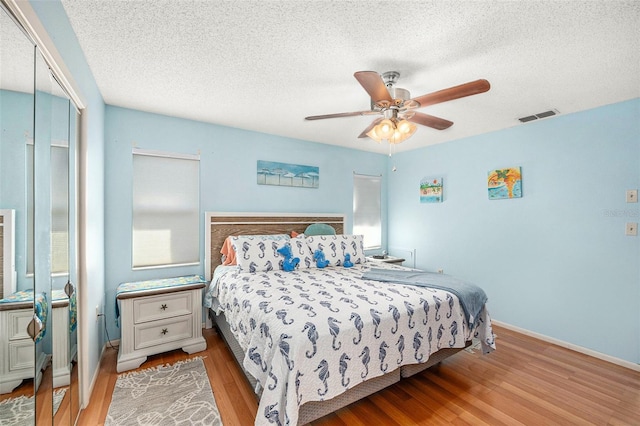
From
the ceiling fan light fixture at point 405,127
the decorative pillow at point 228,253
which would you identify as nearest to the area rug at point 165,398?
the decorative pillow at point 228,253

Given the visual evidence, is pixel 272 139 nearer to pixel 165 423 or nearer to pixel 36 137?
pixel 36 137

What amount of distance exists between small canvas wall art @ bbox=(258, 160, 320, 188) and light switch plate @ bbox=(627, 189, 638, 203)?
336 cm

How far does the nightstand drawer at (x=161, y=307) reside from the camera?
2523mm

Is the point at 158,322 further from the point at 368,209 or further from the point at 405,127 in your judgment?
the point at 368,209

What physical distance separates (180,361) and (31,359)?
1.73 m

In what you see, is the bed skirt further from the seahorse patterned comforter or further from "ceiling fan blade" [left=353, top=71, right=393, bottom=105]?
"ceiling fan blade" [left=353, top=71, right=393, bottom=105]

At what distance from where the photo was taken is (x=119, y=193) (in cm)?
289

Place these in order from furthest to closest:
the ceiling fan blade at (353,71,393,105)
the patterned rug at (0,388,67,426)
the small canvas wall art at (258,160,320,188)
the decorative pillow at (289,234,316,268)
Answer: the small canvas wall art at (258,160,320,188) → the decorative pillow at (289,234,316,268) → the ceiling fan blade at (353,71,393,105) → the patterned rug at (0,388,67,426)

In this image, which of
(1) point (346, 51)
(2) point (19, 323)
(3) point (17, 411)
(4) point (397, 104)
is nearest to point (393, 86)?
(4) point (397, 104)

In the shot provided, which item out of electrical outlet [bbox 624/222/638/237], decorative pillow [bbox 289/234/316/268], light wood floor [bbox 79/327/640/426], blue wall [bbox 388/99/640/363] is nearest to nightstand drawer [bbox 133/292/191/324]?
light wood floor [bbox 79/327/640/426]

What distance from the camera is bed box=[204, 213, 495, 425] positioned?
1.52 meters

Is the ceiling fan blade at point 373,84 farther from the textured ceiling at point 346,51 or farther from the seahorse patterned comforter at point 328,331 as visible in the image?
the seahorse patterned comforter at point 328,331

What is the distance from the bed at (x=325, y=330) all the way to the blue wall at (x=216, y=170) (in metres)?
0.82

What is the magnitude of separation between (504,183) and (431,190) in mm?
1017
